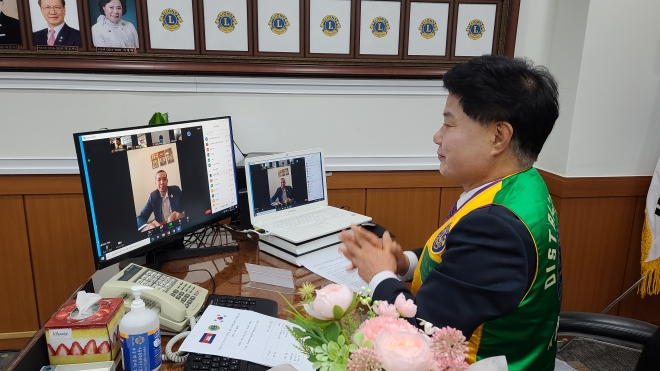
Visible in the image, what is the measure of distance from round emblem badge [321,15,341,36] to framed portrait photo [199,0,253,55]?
0.34 m

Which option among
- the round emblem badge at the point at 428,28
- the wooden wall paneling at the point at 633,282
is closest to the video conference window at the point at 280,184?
the round emblem badge at the point at 428,28

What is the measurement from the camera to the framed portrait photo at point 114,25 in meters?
1.94

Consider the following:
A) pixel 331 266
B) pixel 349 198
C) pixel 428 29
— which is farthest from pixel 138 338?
pixel 428 29

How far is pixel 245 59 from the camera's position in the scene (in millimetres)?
2094

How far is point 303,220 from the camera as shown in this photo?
1.72 meters

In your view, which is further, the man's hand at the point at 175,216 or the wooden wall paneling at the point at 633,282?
the wooden wall paneling at the point at 633,282

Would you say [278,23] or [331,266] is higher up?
[278,23]

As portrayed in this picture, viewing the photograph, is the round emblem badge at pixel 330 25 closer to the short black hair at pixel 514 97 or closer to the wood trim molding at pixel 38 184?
the short black hair at pixel 514 97

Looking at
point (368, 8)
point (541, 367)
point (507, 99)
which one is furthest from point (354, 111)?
point (541, 367)

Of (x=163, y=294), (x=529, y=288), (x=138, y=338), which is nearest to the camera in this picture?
(x=138, y=338)

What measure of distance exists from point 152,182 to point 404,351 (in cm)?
112

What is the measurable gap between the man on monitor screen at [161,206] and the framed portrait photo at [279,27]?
0.94 m

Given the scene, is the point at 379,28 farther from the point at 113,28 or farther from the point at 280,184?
the point at 113,28

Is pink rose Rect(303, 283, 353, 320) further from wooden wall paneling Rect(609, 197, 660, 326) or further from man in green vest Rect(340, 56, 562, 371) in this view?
wooden wall paneling Rect(609, 197, 660, 326)
